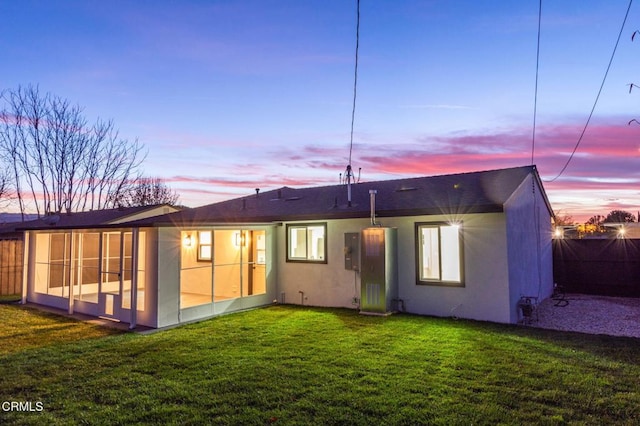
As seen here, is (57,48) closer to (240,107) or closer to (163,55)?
(163,55)

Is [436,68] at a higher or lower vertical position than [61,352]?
higher

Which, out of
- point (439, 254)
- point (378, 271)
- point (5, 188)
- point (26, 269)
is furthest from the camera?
point (5, 188)

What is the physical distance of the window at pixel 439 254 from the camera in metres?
8.03

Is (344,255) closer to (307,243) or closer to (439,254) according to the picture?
(307,243)

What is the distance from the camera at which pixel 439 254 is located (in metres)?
8.12

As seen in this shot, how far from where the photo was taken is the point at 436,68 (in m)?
8.98

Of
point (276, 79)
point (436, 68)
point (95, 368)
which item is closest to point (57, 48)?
point (276, 79)

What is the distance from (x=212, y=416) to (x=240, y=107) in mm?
9460

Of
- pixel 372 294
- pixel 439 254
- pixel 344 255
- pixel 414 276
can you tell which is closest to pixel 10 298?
pixel 344 255

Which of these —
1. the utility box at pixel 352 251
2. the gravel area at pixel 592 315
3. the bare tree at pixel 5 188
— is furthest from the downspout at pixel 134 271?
the bare tree at pixel 5 188

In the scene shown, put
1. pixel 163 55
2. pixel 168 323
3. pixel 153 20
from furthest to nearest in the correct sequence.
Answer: pixel 163 55 < pixel 153 20 < pixel 168 323

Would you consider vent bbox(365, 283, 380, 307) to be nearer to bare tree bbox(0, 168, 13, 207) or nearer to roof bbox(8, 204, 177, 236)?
roof bbox(8, 204, 177, 236)

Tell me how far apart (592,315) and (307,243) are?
6668 millimetres

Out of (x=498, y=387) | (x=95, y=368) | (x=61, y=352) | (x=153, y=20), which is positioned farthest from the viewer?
(x=153, y=20)
